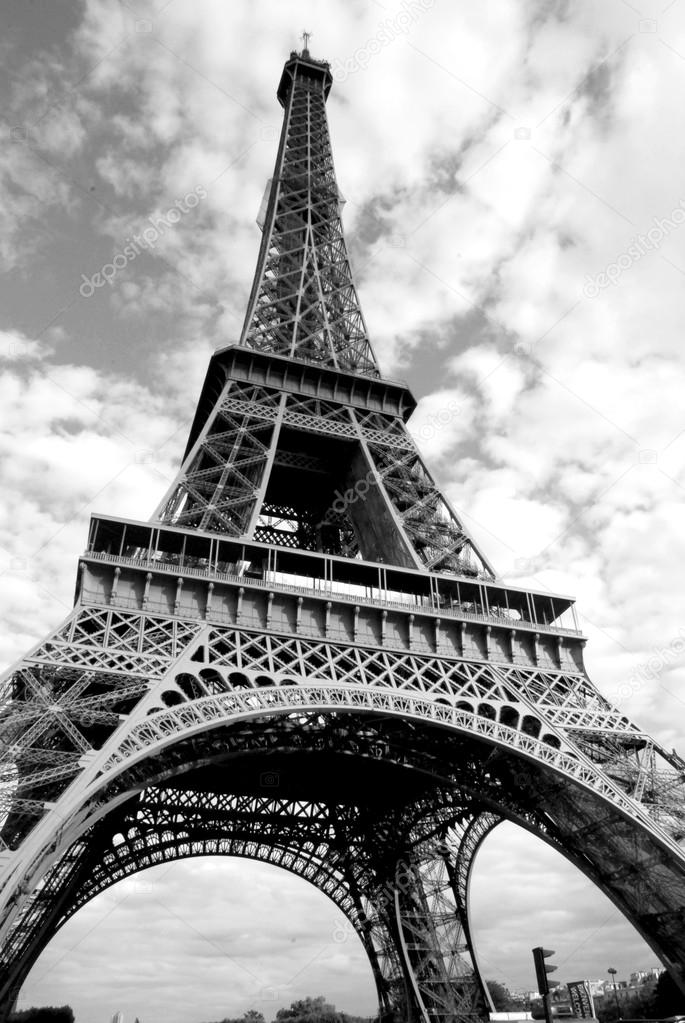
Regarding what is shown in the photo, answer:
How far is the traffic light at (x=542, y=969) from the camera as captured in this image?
33.3 ft

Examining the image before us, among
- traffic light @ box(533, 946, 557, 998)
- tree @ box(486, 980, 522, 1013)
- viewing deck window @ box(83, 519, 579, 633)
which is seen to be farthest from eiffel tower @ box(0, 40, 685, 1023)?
tree @ box(486, 980, 522, 1013)

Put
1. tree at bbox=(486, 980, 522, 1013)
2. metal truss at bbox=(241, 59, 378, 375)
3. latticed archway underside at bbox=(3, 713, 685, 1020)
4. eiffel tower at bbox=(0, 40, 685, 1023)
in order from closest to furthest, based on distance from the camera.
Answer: eiffel tower at bbox=(0, 40, 685, 1023) → latticed archway underside at bbox=(3, 713, 685, 1020) → metal truss at bbox=(241, 59, 378, 375) → tree at bbox=(486, 980, 522, 1013)

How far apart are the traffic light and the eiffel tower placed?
33.7ft

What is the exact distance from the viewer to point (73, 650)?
802 inches

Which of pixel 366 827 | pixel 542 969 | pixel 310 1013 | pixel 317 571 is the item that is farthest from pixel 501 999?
pixel 542 969

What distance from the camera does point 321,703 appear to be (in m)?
21.5

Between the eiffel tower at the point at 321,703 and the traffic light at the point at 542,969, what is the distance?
1027 cm

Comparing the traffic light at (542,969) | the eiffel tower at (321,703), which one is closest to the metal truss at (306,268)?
the eiffel tower at (321,703)

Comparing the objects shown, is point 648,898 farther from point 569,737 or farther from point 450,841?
point 450,841

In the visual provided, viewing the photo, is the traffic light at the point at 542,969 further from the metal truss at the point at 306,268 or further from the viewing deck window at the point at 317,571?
the metal truss at the point at 306,268

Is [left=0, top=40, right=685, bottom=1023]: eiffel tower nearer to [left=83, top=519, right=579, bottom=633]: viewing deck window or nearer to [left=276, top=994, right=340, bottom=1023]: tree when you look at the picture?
[left=83, top=519, right=579, bottom=633]: viewing deck window

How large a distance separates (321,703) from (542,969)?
11.6 m

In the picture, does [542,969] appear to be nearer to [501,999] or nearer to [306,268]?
[306,268]

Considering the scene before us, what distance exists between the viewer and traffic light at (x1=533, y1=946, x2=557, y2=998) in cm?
1015
